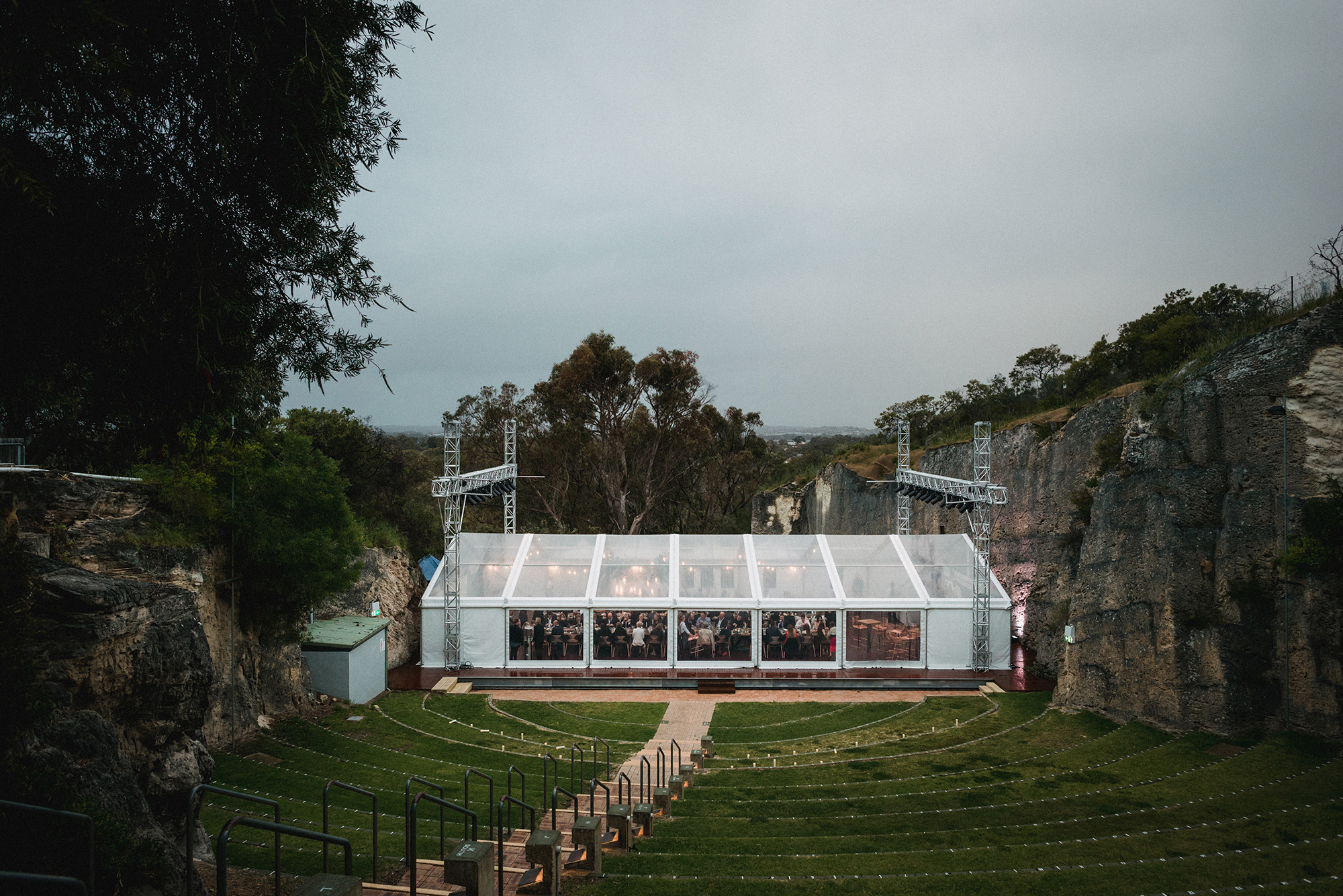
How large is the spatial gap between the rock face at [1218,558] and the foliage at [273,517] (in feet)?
56.1

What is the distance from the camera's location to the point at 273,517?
A: 15.0m

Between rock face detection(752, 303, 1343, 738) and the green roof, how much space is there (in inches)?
667

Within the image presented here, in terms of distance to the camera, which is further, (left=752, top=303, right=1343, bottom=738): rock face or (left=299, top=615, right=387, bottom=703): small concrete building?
(left=299, top=615, right=387, bottom=703): small concrete building

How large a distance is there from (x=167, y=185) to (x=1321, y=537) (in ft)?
56.3

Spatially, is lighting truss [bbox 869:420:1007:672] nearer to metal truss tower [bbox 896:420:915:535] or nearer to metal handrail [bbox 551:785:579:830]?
metal truss tower [bbox 896:420:915:535]

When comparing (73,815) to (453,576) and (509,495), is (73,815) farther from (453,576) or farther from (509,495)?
(509,495)

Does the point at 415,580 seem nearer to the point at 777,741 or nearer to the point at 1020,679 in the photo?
the point at 777,741

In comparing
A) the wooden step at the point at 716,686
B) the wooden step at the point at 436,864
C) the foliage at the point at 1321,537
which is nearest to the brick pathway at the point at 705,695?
the wooden step at the point at 716,686

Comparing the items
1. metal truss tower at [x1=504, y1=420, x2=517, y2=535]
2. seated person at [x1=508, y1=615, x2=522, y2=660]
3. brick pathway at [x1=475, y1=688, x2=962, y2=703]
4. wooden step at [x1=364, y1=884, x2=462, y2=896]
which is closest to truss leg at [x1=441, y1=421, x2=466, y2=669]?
seated person at [x1=508, y1=615, x2=522, y2=660]

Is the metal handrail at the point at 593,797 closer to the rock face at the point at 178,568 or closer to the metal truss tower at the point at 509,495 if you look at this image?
the rock face at the point at 178,568

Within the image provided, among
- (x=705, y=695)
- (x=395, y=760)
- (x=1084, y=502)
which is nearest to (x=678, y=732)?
(x=705, y=695)

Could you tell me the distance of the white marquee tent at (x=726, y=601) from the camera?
67.9 feet

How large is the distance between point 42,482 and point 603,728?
1108 cm

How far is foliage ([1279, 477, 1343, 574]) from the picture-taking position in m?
12.8
